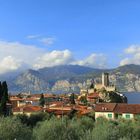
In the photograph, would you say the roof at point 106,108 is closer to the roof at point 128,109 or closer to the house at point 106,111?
the house at point 106,111

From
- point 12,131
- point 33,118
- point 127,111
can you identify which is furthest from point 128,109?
point 12,131

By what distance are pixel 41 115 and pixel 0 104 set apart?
28.1ft

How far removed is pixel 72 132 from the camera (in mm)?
38719

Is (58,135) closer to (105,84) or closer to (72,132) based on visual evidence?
(72,132)

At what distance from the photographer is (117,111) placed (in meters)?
73.7

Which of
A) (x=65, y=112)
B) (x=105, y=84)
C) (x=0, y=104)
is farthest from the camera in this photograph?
(x=105, y=84)

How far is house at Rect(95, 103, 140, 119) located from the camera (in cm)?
7188

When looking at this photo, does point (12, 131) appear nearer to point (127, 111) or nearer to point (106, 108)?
point (127, 111)

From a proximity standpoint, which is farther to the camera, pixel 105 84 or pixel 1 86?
pixel 105 84

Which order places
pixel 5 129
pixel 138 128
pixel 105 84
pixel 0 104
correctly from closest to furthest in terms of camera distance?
pixel 5 129 < pixel 138 128 < pixel 0 104 < pixel 105 84

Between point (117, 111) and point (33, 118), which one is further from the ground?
point (117, 111)

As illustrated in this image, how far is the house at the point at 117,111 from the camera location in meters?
71.9

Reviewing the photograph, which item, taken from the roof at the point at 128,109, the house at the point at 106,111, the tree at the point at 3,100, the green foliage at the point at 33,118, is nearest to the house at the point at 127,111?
the roof at the point at 128,109

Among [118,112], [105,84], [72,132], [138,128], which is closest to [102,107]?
[118,112]
